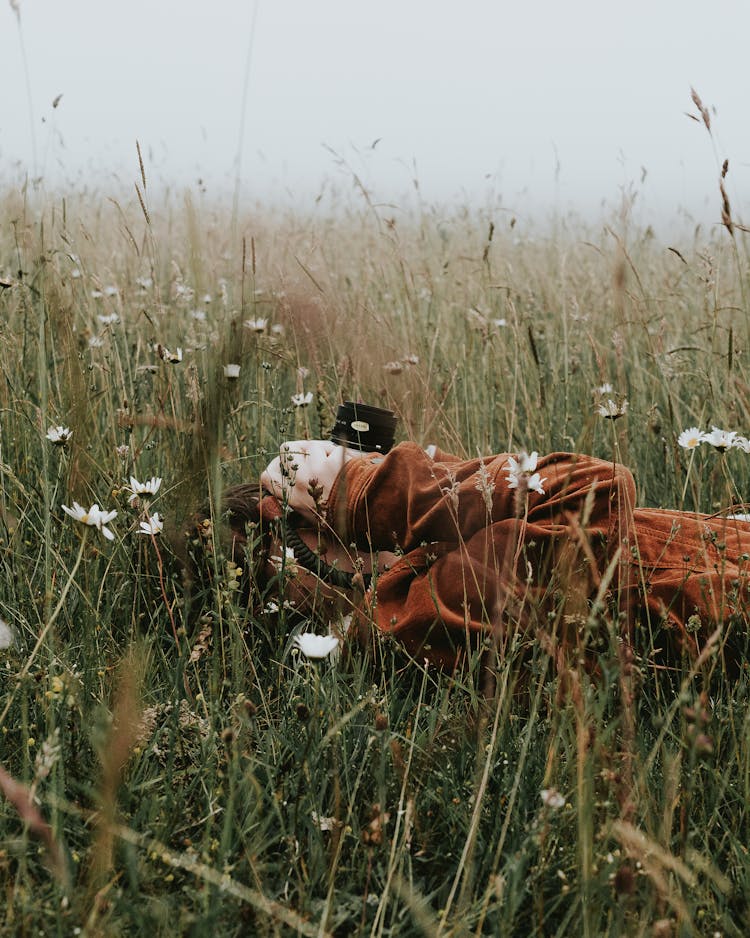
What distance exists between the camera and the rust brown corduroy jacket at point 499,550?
173 cm

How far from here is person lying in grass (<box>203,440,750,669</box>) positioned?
171 centimetres

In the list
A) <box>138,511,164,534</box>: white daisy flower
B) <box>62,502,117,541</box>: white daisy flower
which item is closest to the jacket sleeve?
<box>138,511,164,534</box>: white daisy flower

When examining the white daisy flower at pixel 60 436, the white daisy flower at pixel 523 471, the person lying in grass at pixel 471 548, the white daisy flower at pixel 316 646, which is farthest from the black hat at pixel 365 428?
the white daisy flower at pixel 316 646

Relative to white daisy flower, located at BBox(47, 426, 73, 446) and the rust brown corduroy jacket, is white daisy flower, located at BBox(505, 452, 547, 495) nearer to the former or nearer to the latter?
the rust brown corduroy jacket

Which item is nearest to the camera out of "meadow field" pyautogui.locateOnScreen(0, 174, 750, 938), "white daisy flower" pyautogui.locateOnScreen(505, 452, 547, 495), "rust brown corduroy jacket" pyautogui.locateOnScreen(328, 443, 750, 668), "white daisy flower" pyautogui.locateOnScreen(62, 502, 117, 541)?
"meadow field" pyautogui.locateOnScreen(0, 174, 750, 938)

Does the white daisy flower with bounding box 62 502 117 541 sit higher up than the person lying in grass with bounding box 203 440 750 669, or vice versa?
the white daisy flower with bounding box 62 502 117 541

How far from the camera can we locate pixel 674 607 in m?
1.79

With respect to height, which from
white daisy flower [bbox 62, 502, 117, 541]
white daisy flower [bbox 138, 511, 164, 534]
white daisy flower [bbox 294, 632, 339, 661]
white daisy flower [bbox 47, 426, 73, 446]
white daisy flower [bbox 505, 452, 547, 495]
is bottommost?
white daisy flower [bbox 138, 511, 164, 534]

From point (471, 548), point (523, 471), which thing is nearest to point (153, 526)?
point (471, 548)

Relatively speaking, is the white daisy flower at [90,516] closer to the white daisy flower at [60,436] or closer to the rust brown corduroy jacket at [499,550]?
the white daisy flower at [60,436]

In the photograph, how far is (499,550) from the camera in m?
1.80

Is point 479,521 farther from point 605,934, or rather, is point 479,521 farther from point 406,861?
point 605,934

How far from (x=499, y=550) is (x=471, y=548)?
58 millimetres

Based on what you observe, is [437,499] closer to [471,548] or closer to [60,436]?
[471,548]
